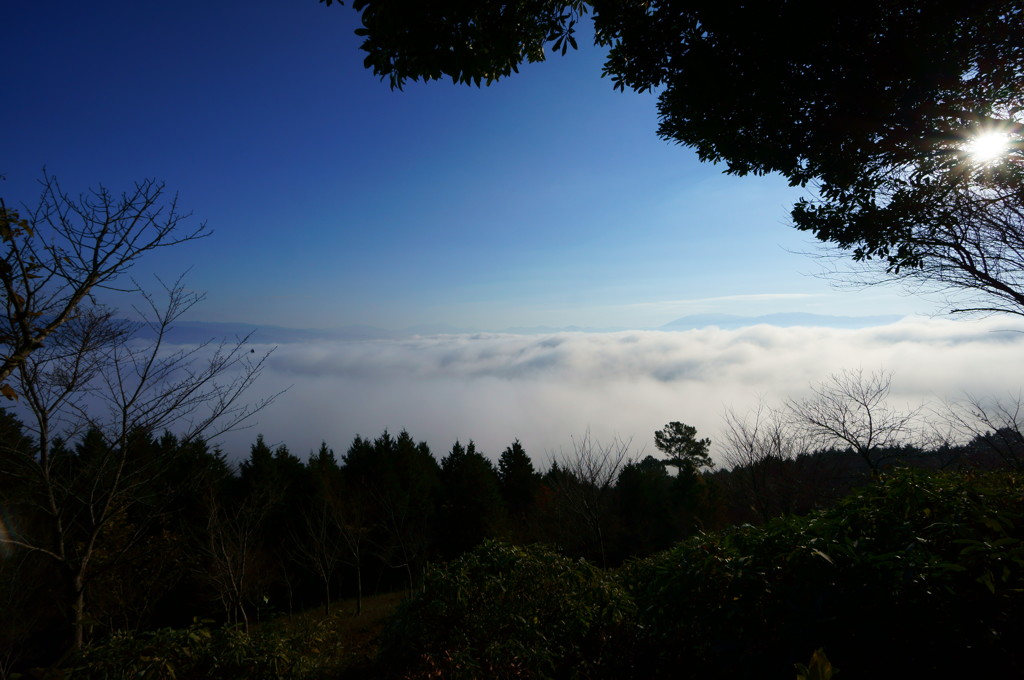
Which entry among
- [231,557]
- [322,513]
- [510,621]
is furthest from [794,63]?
[322,513]

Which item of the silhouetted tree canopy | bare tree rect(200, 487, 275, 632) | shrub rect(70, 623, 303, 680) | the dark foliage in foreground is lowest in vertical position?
bare tree rect(200, 487, 275, 632)

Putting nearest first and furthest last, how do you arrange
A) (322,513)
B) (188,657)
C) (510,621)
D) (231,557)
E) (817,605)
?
1. (817,605)
2. (188,657)
3. (510,621)
4. (231,557)
5. (322,513)

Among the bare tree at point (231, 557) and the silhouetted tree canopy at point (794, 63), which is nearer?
the silhouetted tree canopy at point (794, 63)

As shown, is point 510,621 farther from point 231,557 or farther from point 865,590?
point 231,557

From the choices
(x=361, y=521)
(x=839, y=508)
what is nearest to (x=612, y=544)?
(x=361, y=521)

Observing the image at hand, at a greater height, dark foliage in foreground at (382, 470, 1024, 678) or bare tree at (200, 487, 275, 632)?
dark foliage in foreground at (382, 470, 1024, 678)

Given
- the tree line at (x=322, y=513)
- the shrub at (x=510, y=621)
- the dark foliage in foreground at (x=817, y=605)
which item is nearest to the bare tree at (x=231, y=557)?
the tree line at (x=322, y=513)

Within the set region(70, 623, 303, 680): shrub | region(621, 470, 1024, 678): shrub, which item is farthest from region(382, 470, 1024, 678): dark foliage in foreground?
region(70, 623, 303, 680): shrub

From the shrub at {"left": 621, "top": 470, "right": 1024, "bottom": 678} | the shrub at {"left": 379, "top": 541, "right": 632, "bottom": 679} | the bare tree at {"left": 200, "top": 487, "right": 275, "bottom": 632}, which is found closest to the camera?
the shrub at {"left": 621, "top": 470, "right": 1024, "bottom": 678}

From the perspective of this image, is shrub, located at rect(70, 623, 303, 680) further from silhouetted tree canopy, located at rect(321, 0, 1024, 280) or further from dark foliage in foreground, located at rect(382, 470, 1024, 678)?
silhouetted tree canopy, located at rect(321, 0, 1024, 280)

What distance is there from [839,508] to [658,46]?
176 inches

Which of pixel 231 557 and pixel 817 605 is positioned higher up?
pixel 817 605

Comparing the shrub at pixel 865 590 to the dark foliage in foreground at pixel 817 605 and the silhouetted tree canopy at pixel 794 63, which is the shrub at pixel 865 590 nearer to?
the dark foliage in foreground at pixel 817 605

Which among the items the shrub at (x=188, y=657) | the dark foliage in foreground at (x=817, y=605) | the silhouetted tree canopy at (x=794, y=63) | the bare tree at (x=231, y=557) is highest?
the silhouetted tree canopy at (x=794, y=63)
